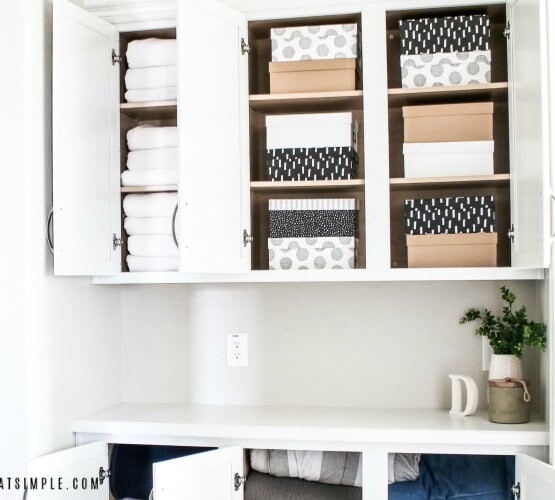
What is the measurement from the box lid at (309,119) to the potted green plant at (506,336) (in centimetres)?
73

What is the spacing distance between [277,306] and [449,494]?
0.83 m

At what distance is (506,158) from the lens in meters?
2.51

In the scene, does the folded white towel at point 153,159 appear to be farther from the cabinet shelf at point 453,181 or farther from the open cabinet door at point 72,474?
the open cabinet door at point 72,474

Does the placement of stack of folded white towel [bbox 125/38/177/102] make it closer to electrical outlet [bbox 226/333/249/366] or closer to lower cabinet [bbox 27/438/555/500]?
electrical outlet [bbox 226/333/249/366]

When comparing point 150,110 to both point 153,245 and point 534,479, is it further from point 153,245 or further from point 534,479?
point 534,479

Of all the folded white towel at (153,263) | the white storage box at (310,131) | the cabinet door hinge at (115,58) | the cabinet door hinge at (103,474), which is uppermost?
the cabinet door hinge at (115,58)

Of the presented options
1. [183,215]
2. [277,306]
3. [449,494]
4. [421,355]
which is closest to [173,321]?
[277,306]

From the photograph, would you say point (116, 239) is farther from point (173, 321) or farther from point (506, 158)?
point (506, 158)

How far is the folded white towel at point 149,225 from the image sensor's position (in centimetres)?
245

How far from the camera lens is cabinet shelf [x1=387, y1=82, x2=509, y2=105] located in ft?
7.43

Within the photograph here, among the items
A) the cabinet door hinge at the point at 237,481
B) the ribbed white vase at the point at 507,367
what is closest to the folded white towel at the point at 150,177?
the cabinet door hinge at the point at 237,481

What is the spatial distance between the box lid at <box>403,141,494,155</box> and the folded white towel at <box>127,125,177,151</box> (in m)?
0.75

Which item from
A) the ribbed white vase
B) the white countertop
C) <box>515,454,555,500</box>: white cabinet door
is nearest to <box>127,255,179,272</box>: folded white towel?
the white countertop

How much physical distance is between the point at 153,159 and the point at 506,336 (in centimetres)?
126
